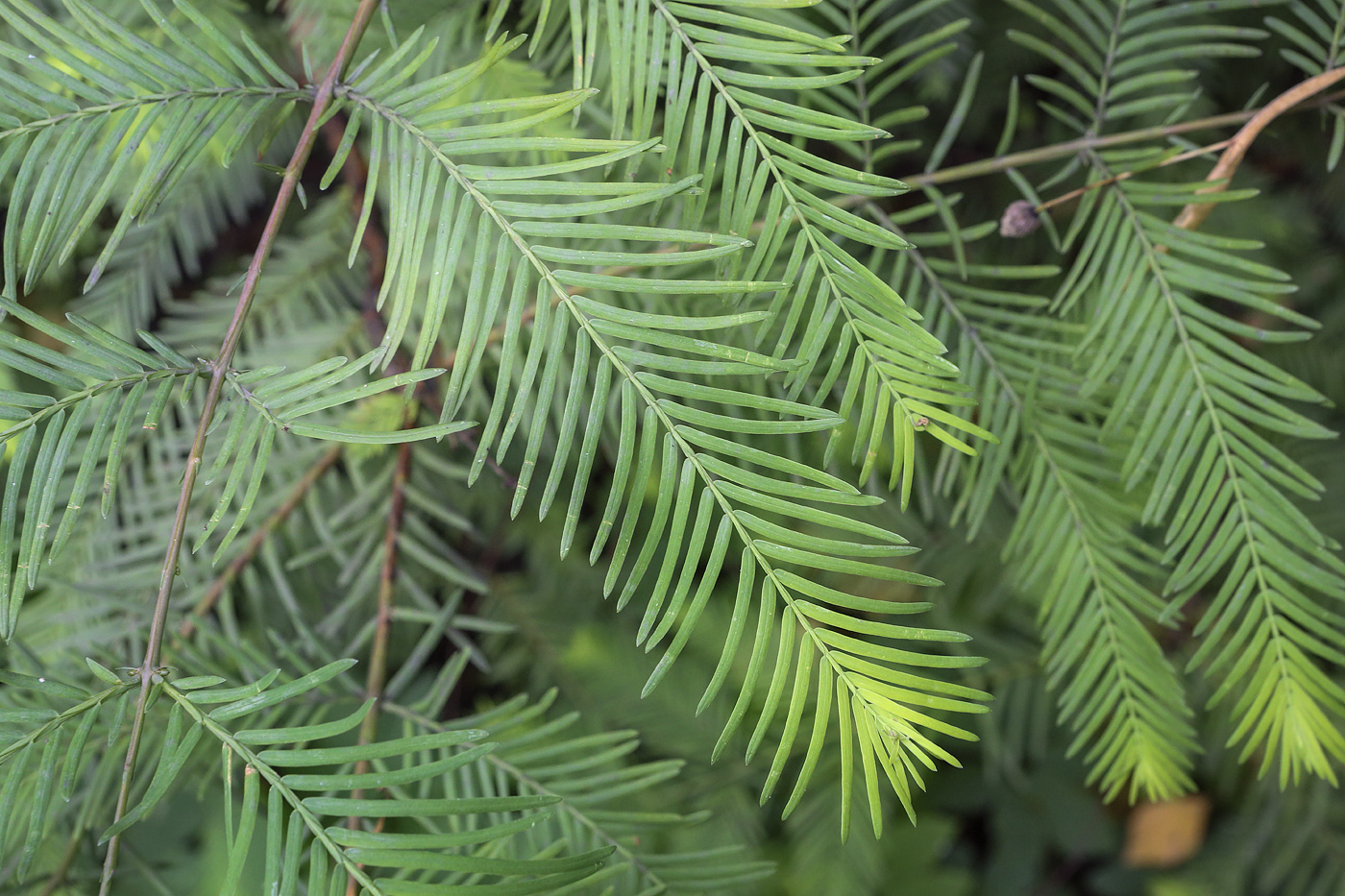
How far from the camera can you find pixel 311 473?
2.31 ft

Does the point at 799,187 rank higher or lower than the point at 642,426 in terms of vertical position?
higher

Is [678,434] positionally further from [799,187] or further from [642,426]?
[642,426]

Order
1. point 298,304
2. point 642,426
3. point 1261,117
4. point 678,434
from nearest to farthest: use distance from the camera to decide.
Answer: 1. point 678,434
2. point 1261,117
3. point 642,426
4. point 298,304

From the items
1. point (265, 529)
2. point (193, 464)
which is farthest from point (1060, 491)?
point (265, 529)

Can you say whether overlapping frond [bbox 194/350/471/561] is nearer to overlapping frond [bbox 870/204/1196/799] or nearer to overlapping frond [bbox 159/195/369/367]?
overlapping frond [bbox 870/204/1196/799]

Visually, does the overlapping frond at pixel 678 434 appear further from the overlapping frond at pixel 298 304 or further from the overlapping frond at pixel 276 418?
the overlapping frond at pixel 298 304

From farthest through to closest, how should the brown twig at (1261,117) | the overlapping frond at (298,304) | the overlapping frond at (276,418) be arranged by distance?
1. the overlapping frond at (298,304)
2. the brown twig at (1261,117)
3. the overlapping frond at (276,418)

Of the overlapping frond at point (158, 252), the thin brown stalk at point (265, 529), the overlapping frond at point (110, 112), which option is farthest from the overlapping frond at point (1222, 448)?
the overlapping frond at point (158, 252)

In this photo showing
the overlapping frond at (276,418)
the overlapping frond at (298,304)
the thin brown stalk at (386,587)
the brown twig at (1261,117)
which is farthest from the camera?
the overlapping frond at (298,304)

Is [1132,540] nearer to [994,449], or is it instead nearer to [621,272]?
[994,449]

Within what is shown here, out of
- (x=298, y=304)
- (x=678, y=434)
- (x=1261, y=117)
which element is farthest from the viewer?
(x=298, y=304)

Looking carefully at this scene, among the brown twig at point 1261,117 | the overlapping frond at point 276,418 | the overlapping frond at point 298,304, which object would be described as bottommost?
the overlapping frond at point 276,418

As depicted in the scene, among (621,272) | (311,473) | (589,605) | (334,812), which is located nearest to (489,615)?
(589,605)

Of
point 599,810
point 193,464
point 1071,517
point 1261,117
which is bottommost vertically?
point 599,810
